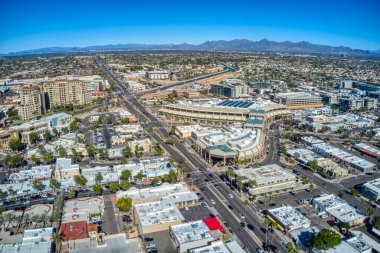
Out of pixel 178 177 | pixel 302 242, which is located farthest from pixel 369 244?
pixel 178 177

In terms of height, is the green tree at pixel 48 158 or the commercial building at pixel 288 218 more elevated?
the green tree at pixel 48 158

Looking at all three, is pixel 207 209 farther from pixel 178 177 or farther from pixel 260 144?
pixel 260 144

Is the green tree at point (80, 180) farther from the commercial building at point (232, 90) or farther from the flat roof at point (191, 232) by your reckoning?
the commercial building at point (232, 90)

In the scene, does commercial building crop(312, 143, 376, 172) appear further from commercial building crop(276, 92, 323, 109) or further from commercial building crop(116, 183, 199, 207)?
commercial building crop(276, 92, 323, 109)

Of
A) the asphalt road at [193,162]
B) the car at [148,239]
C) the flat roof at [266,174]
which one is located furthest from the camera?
the flat roof at [266,174]

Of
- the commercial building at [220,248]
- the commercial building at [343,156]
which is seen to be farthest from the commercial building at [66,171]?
the commercial building at [343,156]

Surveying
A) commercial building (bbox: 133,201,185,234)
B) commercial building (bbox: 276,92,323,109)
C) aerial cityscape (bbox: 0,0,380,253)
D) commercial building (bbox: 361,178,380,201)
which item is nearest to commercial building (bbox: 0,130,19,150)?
aerial cityscape (bbox: 0,0,380,253)

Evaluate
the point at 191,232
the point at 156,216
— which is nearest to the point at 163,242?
the point at 191,232

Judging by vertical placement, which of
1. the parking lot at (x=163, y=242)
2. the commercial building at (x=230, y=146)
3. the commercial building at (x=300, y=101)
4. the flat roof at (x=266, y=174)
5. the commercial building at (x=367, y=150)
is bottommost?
the parking lot at (x=163, y=242)

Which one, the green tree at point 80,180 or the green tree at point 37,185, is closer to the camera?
the green tree at point 37,185
